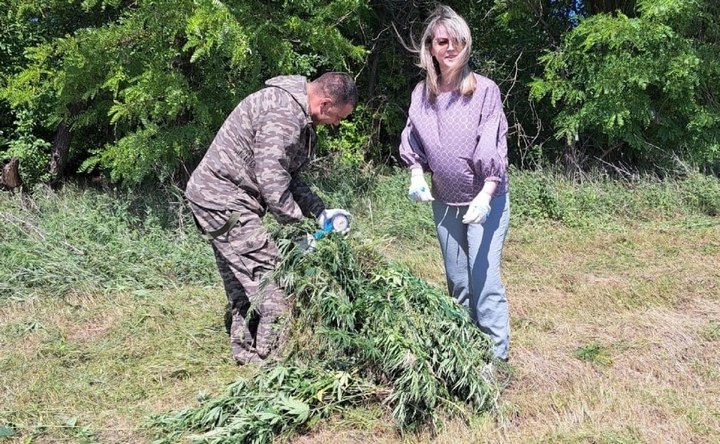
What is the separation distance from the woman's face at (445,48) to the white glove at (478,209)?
61cm

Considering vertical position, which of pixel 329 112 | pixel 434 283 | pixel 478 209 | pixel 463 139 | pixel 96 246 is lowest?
pixel 434 283

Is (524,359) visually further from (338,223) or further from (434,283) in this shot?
(434,283)

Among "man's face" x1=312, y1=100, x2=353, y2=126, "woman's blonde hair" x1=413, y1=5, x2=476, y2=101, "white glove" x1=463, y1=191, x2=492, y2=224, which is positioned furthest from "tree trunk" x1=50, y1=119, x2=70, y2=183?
"white glove" x1=463, y1=191, x2=492, y2=224

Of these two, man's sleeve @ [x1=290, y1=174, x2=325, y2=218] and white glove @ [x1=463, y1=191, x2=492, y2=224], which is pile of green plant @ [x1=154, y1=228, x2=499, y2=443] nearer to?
white glove @ [x1=463, y1=191, x2=492, y2=224]

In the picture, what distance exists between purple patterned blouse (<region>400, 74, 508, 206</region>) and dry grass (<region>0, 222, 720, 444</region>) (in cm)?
103

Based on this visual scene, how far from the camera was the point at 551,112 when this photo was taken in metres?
8.84

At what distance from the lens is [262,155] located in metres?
3.22

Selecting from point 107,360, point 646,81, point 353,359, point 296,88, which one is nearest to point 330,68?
point 646,81

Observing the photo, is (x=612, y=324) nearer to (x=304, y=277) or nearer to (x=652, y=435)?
(x=652, y=435)

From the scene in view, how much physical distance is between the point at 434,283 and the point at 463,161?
1963 mm

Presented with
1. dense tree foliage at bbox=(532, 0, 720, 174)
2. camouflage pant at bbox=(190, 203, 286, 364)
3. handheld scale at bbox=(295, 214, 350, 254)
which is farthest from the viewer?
dense tree foliage at bbox=(532, 0, 720, 174)

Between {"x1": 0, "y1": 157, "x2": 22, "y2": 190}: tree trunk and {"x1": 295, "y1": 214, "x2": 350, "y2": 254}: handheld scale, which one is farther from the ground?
{"x1": 295, "y1": 214, "x2": 350, "y2": 254}: handheld scale

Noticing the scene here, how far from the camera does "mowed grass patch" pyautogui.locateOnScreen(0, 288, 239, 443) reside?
3082 millimetres

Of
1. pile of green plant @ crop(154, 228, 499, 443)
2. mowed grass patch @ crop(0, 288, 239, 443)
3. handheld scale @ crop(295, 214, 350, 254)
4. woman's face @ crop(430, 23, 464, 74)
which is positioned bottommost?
mowed grass patch @ crop(0, 288, 239, 443)
